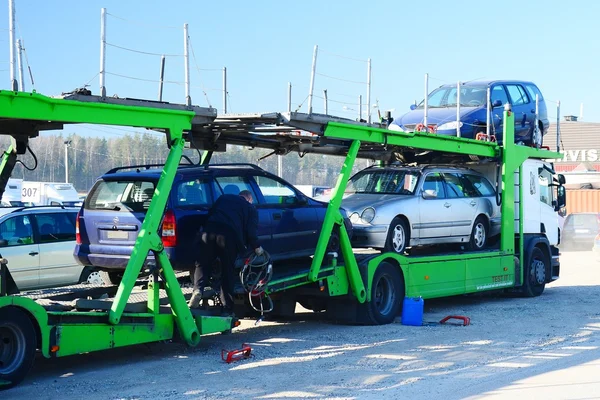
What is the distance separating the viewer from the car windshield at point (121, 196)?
10.5 metres

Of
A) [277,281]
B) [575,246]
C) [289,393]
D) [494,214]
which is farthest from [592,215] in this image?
[289,393]

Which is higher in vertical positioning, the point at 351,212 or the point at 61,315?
the point at 351,212

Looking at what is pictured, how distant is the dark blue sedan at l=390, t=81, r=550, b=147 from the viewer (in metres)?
16.3

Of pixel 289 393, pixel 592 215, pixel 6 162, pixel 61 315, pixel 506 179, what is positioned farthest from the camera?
pixel 592 215

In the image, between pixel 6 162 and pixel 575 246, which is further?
pixel 575 246

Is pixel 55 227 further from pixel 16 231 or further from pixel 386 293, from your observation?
Answer: pixel 386 293

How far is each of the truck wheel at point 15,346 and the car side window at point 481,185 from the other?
9287 millimetres

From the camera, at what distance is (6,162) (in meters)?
9.84

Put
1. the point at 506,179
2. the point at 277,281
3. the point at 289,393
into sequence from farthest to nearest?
1. the point at 506,179
2. the point at 277,281
3. the point at 289,393

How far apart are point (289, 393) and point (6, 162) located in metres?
4.09

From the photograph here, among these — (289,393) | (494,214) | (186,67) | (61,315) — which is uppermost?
(186,67)

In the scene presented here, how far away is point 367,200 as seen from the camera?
14148 mm

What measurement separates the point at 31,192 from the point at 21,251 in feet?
80.6

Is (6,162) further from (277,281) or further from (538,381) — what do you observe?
(538,381)
